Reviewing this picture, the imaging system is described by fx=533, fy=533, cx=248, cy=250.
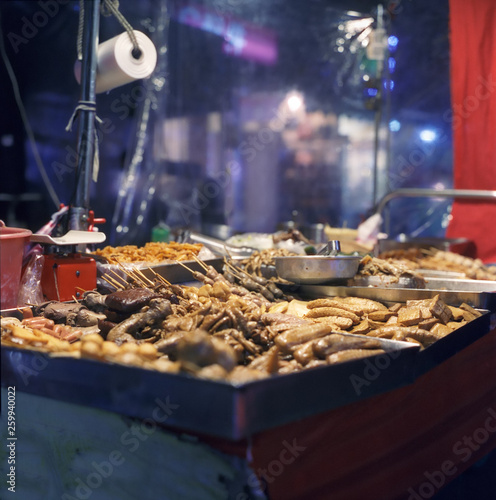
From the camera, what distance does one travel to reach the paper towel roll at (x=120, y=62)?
3.24 m

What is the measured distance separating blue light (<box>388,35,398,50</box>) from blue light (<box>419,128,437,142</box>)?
44.3 inches

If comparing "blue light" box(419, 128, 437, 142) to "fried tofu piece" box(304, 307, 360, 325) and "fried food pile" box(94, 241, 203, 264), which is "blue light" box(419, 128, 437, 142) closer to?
"fried food pile" box(94, 241, 203, 264)

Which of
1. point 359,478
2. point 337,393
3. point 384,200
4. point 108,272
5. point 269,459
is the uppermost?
point 384,200

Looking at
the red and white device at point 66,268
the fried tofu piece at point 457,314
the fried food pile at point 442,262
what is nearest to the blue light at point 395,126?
the fried food pile at point 442,262

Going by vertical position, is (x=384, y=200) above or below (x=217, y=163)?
below

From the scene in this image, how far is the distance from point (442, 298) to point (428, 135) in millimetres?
4426

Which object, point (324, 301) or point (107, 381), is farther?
point (324, 301)

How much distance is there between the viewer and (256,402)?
148 cm

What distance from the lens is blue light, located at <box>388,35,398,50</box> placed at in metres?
6.50

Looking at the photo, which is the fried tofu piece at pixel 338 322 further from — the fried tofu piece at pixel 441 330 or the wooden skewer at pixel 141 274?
the wooden skewer at pixel 141 274

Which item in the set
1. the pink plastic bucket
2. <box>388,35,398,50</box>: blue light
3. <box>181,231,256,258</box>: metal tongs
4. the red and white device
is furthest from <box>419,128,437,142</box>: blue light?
the pink plastic bucket

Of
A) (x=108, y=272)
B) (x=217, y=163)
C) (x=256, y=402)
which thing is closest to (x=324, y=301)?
(x=108, y=272)

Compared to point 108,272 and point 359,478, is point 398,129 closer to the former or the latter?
point 108,272

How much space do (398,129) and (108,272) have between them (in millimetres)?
5168
